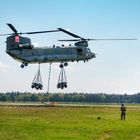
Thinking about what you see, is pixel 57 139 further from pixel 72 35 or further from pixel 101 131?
pixel 72 35

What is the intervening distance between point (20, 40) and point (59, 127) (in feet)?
98.2

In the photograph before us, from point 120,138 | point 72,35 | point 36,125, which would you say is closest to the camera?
point 120,138

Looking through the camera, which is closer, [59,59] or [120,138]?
[120,138]

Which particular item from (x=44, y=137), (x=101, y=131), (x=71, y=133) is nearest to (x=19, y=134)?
(x=44, y=137)

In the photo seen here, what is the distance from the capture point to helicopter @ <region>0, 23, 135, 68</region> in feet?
211

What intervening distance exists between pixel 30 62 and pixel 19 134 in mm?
32791

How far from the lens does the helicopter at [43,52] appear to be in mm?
64225

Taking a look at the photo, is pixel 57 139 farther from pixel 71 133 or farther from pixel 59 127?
pixel 59 127

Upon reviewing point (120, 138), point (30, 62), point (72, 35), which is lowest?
point (120, 138)

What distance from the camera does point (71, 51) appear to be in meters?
66.2

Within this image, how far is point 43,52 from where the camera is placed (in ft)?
216

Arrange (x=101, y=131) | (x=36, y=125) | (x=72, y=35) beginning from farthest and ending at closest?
(x=72, y=35) < (x=36, y=125) < (x=101, y=131)

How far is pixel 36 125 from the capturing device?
39.0 metres

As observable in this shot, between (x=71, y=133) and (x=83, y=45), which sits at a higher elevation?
(x=83, y=45)
